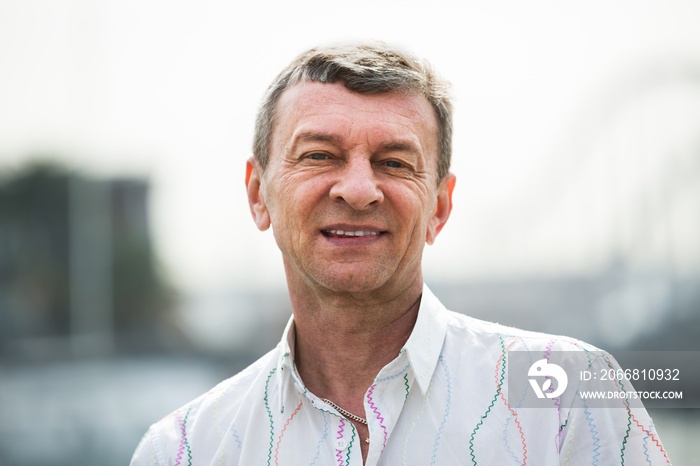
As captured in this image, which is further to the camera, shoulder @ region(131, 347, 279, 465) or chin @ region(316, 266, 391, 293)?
shoulder @ region(131, 347, 279, 465)

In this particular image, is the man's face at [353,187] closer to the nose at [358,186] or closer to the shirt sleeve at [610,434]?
the nose at [358,186]

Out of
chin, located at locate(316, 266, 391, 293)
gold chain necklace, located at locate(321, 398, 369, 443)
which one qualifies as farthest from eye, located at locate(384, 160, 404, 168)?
gold chain necklace, located at locate(321, 398, 369, 443)

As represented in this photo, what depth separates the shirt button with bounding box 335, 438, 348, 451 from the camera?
80.8 inches

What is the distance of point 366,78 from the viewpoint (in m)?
2.18

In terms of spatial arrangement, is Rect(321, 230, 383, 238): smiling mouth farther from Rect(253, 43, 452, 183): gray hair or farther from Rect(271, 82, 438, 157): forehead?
Rect(253, 43, 452, 183): gray hair

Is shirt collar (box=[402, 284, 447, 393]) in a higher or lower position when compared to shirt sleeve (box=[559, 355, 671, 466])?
higher

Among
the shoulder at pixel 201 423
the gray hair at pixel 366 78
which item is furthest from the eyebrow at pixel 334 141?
the shoulder at pixel 201 423

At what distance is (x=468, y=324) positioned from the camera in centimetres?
232

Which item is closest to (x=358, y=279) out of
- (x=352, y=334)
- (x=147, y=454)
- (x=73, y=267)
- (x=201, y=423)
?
(x=352, y=334)

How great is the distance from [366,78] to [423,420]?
3.40 feet

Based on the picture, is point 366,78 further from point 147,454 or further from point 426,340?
point 147,454

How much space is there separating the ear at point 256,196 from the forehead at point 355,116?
0.21 metres

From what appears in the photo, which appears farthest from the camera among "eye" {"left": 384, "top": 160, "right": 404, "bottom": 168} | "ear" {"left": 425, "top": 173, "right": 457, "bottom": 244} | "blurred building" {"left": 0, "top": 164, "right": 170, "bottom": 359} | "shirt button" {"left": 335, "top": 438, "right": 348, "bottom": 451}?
"blurred building" {"left": 0, "top": 164, "right": 170, "bottom": 359}

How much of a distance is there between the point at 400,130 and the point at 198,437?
1.15 metres
